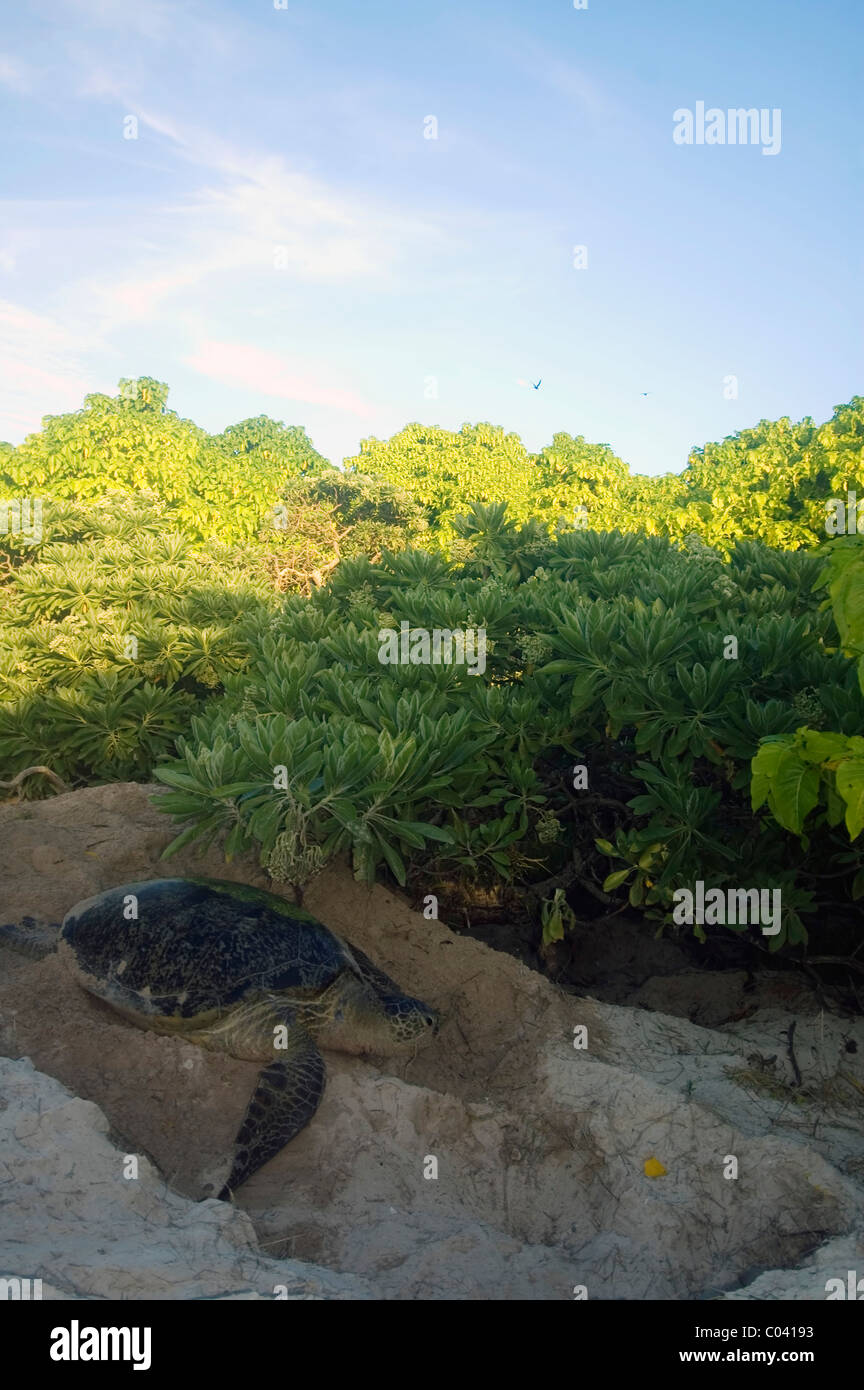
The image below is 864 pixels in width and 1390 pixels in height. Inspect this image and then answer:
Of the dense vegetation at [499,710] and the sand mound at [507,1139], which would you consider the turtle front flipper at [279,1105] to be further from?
the dense vegetation at [499,710]

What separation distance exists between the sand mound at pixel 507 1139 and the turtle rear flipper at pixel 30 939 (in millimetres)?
61

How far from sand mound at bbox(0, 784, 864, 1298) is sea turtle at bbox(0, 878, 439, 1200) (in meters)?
0.10

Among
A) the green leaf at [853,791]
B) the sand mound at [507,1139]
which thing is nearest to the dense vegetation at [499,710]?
the green leaf at [853,791]

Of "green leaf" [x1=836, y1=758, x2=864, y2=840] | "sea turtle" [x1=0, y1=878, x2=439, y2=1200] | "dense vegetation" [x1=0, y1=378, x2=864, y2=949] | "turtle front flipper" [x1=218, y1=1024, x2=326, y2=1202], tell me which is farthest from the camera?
"dense vegetation" [x1=0, y1=378, x2=864, y2=949]

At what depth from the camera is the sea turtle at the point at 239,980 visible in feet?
11.8

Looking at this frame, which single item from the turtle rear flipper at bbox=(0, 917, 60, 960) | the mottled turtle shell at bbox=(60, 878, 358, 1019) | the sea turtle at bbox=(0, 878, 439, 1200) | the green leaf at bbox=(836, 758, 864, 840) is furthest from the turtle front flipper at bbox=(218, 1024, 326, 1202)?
the green leaf at bbox=(836, 758, 864, 840)

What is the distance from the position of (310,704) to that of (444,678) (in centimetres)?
71

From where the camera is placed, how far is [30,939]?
3.96 m

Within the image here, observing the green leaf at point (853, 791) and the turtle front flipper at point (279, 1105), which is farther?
the turtle front flipper at point (279, 1105)

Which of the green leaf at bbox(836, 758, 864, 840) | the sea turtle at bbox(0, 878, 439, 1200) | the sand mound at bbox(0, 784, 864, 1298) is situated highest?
the green leaf at bbox(836, 758, 864, 840)

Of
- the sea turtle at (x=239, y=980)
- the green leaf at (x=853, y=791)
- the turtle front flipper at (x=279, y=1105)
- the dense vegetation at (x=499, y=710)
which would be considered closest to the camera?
the green leaf at (x=853, y=791)

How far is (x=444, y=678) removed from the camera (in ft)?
15.6

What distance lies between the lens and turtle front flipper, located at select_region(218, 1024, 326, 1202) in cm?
316

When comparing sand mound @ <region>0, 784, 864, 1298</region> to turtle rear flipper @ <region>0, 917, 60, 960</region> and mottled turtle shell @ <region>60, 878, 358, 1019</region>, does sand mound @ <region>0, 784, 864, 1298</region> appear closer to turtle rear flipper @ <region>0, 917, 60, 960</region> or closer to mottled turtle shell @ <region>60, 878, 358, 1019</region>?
turtle rear flipper @ <region>0, 917, 60, 960</region>
